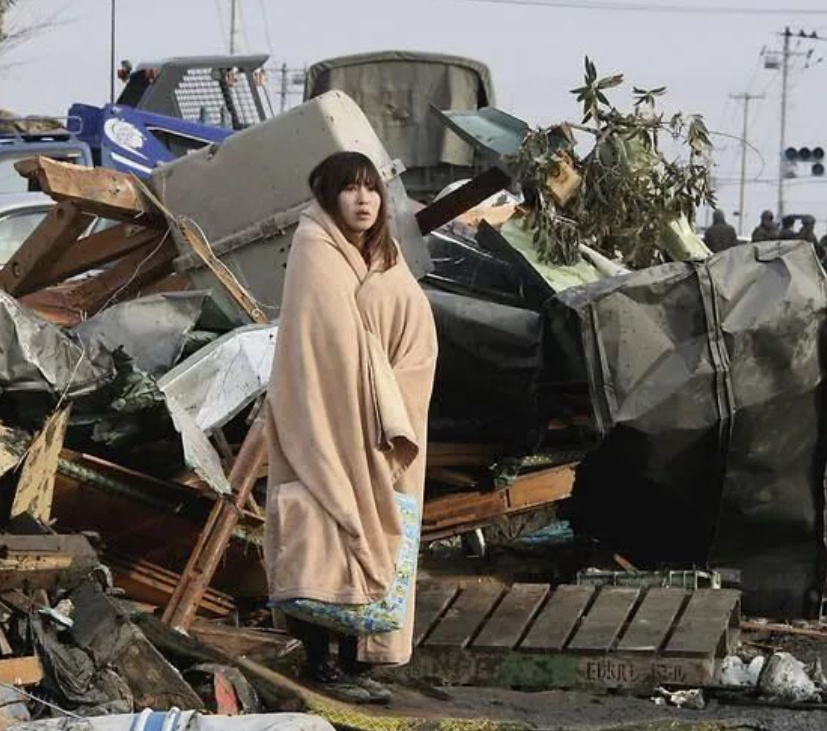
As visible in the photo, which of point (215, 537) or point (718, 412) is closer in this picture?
point (215, 537)

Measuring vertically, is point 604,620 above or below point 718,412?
below

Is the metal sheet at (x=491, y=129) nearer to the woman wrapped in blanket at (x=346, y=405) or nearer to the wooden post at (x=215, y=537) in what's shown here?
the wooden post at (x=215, y=537)

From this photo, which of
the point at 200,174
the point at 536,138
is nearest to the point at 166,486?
the point at 200,174

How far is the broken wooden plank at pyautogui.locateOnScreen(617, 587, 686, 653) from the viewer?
6008mm

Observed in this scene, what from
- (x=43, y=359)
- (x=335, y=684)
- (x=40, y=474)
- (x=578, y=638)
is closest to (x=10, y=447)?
(x=40, y=474)

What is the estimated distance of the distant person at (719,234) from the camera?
16.8 meters

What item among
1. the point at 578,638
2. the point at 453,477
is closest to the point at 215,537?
the point at 578,638

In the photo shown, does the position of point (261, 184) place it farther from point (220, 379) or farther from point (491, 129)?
point (220, 379)

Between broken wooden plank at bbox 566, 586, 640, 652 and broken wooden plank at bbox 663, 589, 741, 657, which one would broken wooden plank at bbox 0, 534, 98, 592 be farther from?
broken wooden plank at bbox 663, 589, 741, 657

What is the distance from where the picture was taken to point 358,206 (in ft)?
17.0

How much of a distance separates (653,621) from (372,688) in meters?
1.26

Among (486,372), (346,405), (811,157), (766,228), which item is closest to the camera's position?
(346,405)

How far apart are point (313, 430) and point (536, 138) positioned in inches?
142

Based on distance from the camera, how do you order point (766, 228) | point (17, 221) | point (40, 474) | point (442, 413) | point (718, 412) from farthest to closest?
point (766, 228), point (17, 221), point (442, 413), point (718, 412), point (40, 474)
